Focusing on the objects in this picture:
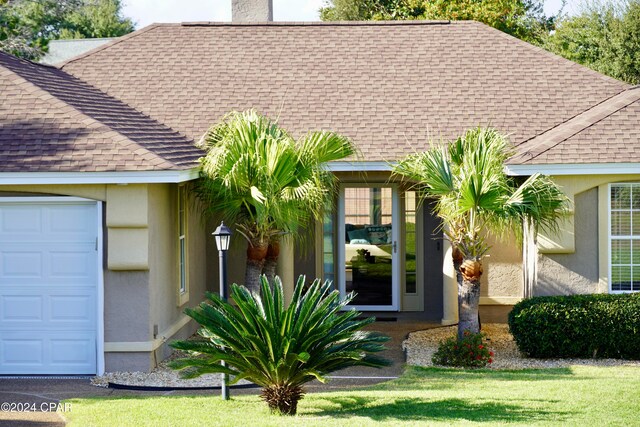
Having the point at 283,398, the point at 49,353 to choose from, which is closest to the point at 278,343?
the point at 283,398

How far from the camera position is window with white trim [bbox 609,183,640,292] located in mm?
15484

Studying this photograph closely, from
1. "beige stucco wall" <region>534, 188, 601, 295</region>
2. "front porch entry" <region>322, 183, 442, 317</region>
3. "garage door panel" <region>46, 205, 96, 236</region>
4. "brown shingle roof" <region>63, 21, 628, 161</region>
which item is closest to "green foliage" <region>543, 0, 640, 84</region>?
"brown shingle roof" <region>63, 21, 628, 161</region>

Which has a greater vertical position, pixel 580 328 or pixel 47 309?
pixel 47 309

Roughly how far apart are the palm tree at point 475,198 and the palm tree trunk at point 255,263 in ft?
7.73

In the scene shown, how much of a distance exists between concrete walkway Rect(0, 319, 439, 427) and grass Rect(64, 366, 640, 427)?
0.32 meters

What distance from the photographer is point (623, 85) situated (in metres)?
19.0

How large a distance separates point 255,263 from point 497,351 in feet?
12.5

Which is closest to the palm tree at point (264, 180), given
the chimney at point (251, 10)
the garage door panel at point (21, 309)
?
the garage door panel at point (21, 309)

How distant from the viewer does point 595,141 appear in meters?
15.6

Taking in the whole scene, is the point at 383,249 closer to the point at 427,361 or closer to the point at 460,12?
the point at 427,361

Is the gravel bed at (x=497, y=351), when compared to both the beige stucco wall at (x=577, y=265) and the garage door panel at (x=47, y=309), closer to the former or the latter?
the beige stucco wall at (x=577, y=265)

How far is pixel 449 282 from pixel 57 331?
267 inches

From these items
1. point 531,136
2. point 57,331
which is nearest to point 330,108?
point 531,136

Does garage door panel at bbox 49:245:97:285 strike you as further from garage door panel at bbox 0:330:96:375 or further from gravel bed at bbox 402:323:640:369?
gravel bed at bbox 402:323:640:369
